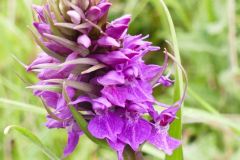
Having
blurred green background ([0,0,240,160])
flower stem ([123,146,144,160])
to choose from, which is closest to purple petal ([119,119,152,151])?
flower stem ([123,146,144,160])

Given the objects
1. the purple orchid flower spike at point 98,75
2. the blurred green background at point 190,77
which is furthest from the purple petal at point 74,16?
the blurred green background at point 190,77

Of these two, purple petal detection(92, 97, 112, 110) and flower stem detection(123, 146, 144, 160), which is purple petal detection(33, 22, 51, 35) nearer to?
purple petal detection(92, 97, 112, 110)

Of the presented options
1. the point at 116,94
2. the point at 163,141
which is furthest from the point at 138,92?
the point at 163,141

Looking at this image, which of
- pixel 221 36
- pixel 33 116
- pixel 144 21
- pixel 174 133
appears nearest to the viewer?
pixel 174 133

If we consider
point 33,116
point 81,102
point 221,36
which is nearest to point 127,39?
point 81,102

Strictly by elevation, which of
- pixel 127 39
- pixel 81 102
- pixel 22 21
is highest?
pixel 127 39

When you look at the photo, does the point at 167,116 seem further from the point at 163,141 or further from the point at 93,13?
the point at 93,13

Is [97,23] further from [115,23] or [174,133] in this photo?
[174,133]

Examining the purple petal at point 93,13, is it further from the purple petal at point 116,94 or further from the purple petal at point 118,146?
the purple petal at point 118,146
